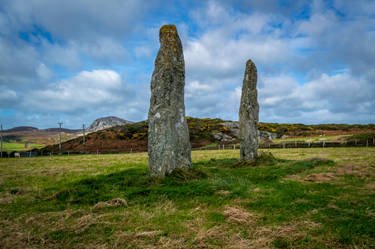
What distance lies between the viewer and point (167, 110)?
993cm

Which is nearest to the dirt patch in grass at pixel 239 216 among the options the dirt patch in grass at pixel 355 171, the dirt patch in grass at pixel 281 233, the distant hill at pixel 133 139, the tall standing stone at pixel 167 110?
the dirt patch in grass at pixel 281 233

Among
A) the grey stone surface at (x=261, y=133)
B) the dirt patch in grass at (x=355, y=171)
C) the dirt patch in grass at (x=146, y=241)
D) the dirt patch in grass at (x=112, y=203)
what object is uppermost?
the grey stone surface at (x=261, y=133)

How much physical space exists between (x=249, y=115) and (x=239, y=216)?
11.2 metres

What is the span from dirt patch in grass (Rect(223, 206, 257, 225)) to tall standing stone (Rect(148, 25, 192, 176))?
176 inches

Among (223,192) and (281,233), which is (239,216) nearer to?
(281,233)

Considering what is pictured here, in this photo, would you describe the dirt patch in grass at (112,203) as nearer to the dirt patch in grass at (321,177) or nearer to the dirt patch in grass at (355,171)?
the dirt patch in grass at (321,177)

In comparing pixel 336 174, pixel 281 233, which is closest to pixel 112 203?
pixel 281 233

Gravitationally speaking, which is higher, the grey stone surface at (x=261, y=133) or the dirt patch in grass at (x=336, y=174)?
the grey stone surface at (x=261, y=133)

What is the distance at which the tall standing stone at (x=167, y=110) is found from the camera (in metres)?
9.57

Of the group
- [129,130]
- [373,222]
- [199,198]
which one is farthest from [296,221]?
[129,130]

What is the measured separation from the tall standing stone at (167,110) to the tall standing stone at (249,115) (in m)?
5.66

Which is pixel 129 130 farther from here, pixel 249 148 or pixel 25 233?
pixel 25 233

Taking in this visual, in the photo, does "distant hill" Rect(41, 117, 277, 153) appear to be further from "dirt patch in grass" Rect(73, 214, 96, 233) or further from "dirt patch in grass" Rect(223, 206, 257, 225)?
"dirt patch in grass" Rect(223, 206, 257, 225)

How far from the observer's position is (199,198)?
6785 millimetres
